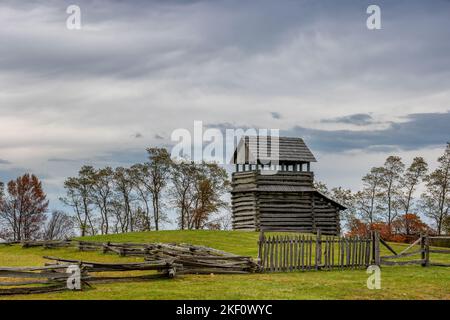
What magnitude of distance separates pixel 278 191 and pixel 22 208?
101 ft

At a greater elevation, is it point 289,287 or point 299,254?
point 299,254

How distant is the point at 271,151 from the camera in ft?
151

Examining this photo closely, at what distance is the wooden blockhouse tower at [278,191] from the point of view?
149 feet

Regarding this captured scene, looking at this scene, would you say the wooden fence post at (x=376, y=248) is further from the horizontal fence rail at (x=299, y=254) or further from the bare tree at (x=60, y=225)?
the bare tree at (x=60, y=225)

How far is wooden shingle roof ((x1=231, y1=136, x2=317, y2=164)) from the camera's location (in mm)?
45469

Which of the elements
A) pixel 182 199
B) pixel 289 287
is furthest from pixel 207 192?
pixel 289 287

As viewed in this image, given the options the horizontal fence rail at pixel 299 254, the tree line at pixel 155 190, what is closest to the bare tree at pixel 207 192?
the tree line at pixel 155 190

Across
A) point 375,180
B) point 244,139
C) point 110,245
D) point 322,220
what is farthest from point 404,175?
point 110,245

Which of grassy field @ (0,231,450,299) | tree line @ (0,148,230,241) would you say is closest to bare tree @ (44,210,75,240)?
tree line @ (0,148,230,241)

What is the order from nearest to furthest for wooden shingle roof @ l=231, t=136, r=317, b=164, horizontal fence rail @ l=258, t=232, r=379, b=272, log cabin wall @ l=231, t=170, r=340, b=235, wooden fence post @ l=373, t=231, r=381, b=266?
horizontal fence rail @ l=258, t=232, r=379, b=272 < wooden fence post @ l=373, t=231, r=381, b=266 < log cabin wall @ l=231, t=170, r=340, b=235 < wooden shingle roof @ l=231, t=136, r=317, b=164

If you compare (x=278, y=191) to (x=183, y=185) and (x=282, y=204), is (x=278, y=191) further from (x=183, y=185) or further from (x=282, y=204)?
(x=183, y=185)

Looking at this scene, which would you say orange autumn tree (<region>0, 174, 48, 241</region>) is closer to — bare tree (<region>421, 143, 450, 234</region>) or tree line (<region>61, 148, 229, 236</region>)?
tree line (<region>61, 148, 229, 236</region>)

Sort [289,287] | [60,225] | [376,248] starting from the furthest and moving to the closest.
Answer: [60,225] → [376,248] → [289,287]
